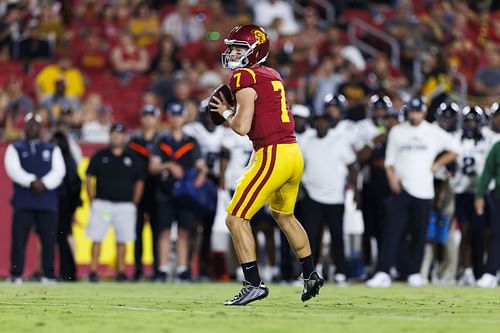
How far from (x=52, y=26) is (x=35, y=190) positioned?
7348 mm

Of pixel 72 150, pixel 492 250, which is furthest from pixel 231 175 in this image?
pixel 492 250

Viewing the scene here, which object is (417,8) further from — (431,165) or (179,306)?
(179,306)

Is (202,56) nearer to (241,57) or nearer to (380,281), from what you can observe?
(380,281)

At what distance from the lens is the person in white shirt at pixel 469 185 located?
17.4 meters

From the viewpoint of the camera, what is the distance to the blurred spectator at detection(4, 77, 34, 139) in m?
20.0

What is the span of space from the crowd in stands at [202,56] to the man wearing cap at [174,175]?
130cm

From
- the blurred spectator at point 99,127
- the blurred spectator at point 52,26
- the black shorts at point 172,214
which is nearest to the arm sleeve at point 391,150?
the black shorts at point 172,214

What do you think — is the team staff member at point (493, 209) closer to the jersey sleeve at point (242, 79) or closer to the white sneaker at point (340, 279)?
the white sneaker at point (340, 279)

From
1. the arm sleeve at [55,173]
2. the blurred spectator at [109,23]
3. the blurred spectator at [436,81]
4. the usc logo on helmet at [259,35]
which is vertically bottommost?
the arm sleeve at [55,173]

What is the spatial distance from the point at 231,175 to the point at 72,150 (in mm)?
2264

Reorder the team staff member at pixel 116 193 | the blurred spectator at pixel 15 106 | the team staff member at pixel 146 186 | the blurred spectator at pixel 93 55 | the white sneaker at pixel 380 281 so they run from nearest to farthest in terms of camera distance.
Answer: the white sneaker at pixel 380 281, the team staff member at pixel 116 193, the team staff member at pixel 146 186, the blurred spectator at pixel 15 106, the blurred spectator at pixel 93 55

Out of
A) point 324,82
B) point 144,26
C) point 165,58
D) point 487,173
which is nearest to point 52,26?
point 144,26

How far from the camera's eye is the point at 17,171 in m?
16.8

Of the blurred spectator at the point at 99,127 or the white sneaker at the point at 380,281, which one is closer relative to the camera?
the white sneaker at the point at 380,281
